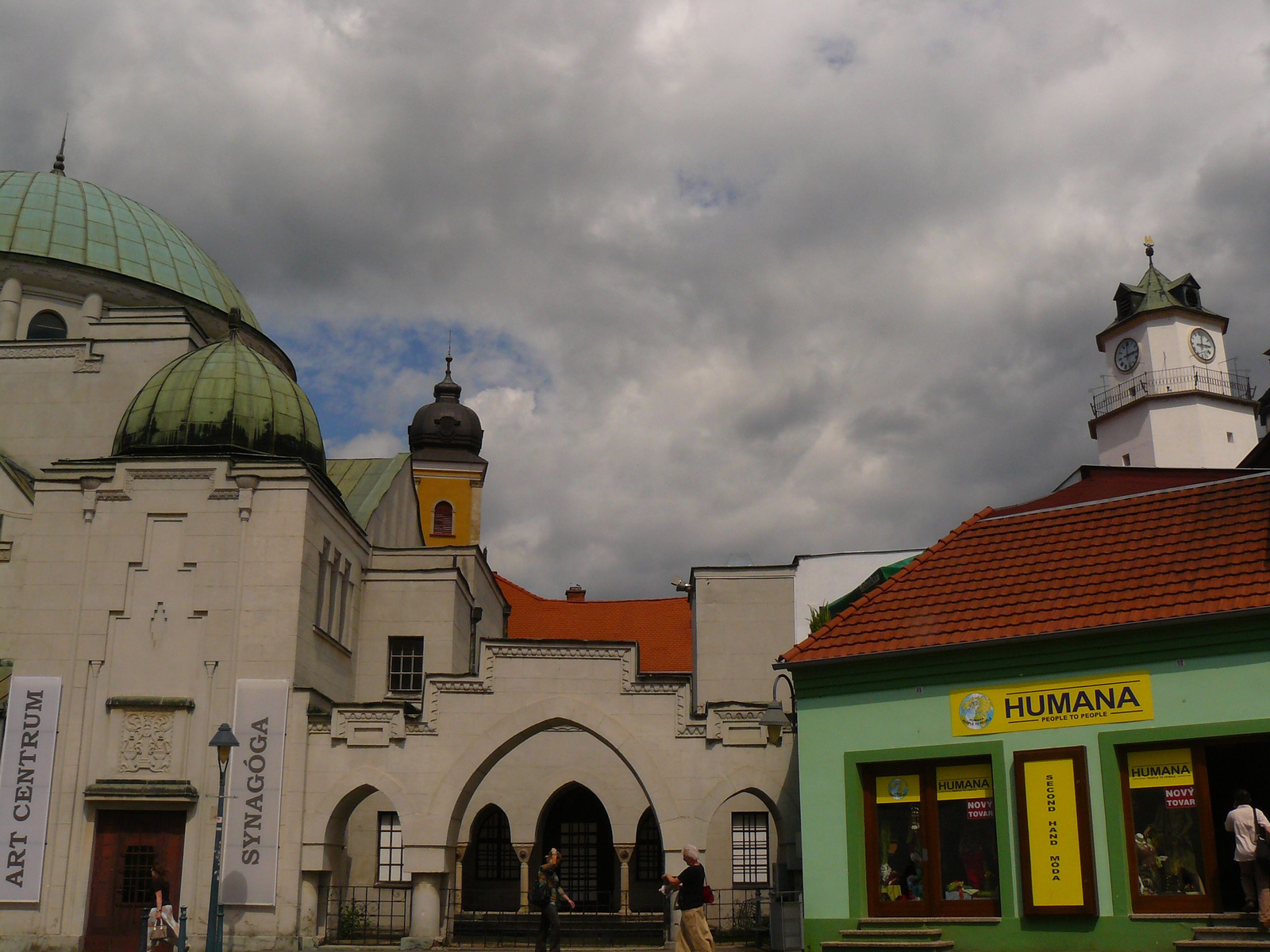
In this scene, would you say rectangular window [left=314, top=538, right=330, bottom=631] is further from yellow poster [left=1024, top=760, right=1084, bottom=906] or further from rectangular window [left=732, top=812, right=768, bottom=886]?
yellow poster [left=1024, top=760, right=1084, bottom=906]

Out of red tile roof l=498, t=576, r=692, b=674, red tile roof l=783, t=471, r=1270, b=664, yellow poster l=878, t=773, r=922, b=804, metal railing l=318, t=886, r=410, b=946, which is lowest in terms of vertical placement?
metal railing l=318, t=886, r=410, b=946

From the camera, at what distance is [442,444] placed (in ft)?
180

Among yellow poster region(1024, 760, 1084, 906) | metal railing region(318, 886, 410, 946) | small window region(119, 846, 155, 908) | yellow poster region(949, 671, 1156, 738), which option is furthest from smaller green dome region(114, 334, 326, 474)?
yellow poster region(1024, 760, 1084, 906)

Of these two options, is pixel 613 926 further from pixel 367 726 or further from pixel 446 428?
pixel 446 428

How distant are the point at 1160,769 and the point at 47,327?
27.5 metres

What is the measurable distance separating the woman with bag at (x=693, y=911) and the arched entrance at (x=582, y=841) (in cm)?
2044

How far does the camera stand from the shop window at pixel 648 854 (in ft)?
111

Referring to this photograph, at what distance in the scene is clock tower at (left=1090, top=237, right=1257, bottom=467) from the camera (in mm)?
60750

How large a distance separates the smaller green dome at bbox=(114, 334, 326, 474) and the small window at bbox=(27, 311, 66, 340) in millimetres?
5808

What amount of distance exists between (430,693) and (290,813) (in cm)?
334

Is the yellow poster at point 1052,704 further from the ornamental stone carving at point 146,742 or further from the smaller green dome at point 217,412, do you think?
the smaller green dome at point 217,412

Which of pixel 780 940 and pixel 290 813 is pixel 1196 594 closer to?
pixel 780 940

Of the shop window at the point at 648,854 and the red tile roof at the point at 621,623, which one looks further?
the red tile roof at the point at 621,623

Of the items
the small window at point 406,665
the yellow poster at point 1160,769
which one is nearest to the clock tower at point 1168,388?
the small window at point 406,665
